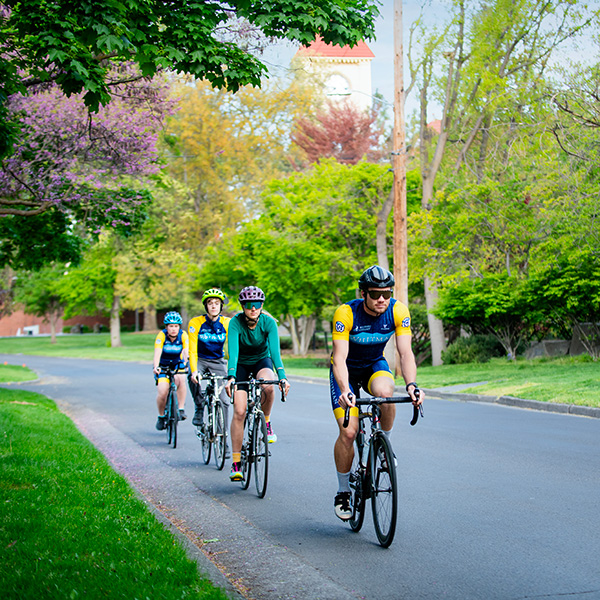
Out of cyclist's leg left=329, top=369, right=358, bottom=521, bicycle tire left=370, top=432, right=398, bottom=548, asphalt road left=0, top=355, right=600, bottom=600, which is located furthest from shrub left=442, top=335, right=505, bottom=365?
bicycle tire left=370, top=432, right=398, bottom=548

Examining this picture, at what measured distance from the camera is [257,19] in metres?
7.99

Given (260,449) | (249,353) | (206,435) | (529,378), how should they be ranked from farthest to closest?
(529,378) → (206,435) → (249,353) → (260,449)

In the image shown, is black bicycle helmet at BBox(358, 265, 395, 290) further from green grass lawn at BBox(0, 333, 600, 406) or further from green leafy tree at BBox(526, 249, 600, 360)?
green leafy tree at BBox(526, 249, 600, 360)

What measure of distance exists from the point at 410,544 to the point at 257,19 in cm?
530

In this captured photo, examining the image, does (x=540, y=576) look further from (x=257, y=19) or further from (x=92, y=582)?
(x=257, y=19)

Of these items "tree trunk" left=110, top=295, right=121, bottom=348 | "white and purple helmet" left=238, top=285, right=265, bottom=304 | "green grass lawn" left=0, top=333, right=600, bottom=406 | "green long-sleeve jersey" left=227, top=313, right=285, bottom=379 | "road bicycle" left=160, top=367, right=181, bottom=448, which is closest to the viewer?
"white and purple helmet" left=238, top=285, right=265, bottom=304

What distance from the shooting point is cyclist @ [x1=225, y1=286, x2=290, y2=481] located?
7.99 m

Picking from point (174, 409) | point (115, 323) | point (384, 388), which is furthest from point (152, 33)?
point (115, 323)

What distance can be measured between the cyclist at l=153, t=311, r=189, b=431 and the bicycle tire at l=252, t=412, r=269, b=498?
375cm

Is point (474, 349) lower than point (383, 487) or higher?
higher

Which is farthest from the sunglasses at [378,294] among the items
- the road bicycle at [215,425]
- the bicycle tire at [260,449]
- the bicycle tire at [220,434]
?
the bicycle tire at [220,434]

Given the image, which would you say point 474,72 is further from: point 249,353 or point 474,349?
point 249,353

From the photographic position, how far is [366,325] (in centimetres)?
601

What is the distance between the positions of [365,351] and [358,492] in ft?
3.51
